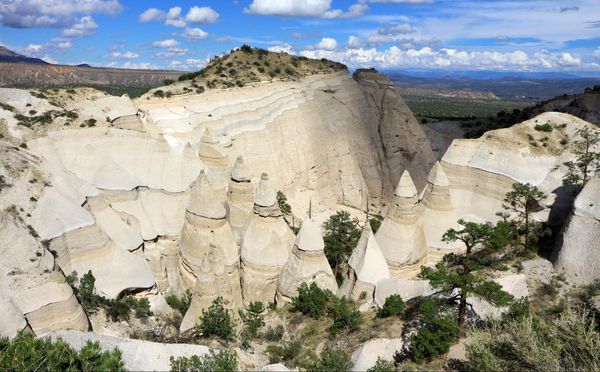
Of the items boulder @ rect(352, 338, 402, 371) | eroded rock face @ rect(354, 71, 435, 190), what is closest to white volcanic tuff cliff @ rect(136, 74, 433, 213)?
eroded rock face @ rect(354, 71, 435, 190)

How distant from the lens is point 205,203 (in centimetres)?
2045

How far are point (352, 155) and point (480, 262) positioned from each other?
19.5m

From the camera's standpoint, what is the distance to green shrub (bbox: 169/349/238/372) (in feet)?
35.7

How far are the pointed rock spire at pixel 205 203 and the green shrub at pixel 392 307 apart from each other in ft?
29.7

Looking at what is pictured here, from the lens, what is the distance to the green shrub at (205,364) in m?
10.9

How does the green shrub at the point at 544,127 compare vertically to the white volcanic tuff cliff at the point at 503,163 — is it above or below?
above

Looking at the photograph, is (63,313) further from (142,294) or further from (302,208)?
(302,208)

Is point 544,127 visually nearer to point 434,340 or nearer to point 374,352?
point 434,340

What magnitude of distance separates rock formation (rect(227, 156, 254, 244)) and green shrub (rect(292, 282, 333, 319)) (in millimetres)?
6355

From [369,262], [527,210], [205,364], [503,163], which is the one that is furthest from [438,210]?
[205,364]

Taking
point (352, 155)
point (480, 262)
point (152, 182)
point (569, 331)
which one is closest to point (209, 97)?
point (152, 182)

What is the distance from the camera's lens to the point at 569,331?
36.6 feet

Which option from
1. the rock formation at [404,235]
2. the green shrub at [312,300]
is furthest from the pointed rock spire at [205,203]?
the rock formation at [404,235]

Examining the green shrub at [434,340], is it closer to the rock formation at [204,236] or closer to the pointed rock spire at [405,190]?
the pointed rock spire at [405,190]
